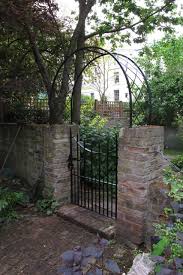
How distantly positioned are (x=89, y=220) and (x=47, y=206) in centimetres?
91

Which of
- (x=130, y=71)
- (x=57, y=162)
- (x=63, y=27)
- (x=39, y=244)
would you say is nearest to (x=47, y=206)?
(x=57, y=162)

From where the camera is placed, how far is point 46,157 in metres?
4.79

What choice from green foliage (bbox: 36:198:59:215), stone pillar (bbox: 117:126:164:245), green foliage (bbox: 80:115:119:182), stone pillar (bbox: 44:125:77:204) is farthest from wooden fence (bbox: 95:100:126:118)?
stone pillar (bbox: 117:126:164:245)

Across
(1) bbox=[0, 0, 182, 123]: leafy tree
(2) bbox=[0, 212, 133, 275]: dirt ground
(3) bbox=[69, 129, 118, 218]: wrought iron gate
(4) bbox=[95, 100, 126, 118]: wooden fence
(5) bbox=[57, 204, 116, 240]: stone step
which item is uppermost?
(1) bbox=[0, 0, 182, 123]: leafy tree

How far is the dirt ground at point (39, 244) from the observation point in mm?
3150

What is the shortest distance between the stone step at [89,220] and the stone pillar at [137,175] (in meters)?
0.24

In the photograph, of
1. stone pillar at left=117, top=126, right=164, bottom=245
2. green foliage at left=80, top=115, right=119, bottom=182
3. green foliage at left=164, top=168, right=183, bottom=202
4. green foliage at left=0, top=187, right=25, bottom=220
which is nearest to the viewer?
green foliage at left=164, top=168, right=183, bottom=202

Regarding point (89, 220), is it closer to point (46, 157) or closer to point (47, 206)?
point (47, 206)

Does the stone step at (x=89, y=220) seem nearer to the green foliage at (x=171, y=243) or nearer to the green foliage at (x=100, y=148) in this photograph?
the green foliage at (x=100, y=148)

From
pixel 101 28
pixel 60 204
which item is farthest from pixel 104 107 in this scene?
pixel 60 204

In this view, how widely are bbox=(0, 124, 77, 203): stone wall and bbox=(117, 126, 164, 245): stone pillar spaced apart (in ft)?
4.63

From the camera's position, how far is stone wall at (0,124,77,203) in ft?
15.2

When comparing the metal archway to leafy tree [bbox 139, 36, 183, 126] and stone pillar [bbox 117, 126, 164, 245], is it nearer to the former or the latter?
stone pillar [bbox 117, 126, 164, 245]

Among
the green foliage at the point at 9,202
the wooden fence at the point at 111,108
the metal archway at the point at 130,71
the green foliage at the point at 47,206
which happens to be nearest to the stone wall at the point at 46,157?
the green foliage at the point at 47,206
